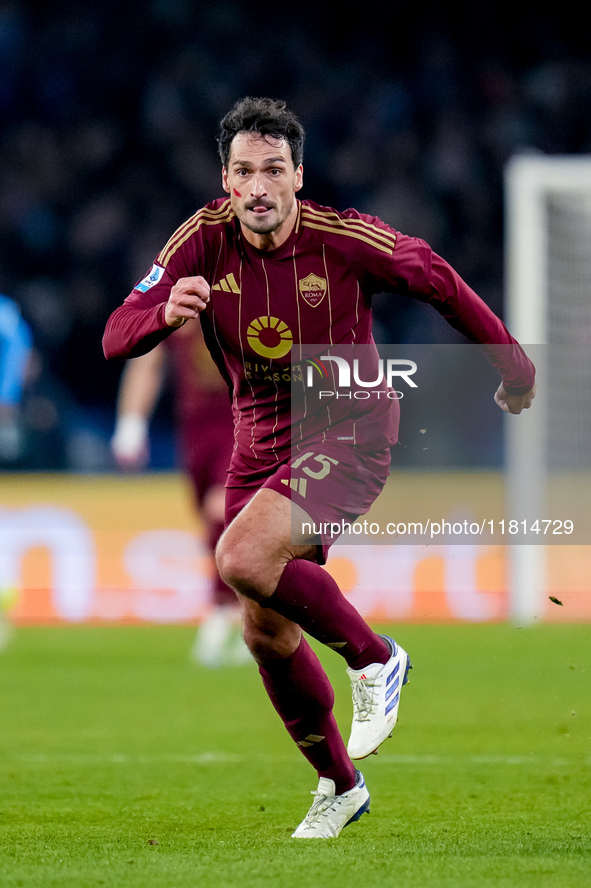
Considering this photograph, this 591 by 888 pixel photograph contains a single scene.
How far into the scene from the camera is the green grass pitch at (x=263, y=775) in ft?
10.3

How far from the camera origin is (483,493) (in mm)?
9656

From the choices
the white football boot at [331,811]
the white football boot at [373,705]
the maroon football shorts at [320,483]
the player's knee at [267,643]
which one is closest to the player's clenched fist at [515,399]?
the maroon football shorts at [320,483]

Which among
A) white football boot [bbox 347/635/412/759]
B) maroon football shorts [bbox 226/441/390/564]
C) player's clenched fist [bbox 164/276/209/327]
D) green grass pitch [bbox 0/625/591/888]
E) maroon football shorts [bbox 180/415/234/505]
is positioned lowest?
green grass pitch [bbox 0/625/591/888]

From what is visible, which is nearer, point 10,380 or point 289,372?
point 289,372

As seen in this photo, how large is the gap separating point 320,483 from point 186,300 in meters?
0.66

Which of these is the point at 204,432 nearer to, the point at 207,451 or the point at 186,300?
the point at 207,451

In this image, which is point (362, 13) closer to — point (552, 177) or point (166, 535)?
point (552, 177)

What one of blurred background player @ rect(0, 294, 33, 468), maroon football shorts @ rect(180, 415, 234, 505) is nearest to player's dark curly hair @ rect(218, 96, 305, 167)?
maroon football shorts @ rect(180, 415, 234, 505)

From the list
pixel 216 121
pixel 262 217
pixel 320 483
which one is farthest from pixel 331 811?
pixel 216 121

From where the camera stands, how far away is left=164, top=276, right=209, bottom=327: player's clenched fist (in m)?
3.19

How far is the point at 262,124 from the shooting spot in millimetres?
3494

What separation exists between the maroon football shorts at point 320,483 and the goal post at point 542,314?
16.3ft

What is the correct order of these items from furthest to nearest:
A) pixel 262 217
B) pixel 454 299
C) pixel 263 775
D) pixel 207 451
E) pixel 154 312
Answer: pixel 207 451
pixel 263 775
pixel 454 299
pixel 262 217
pixel 154 312

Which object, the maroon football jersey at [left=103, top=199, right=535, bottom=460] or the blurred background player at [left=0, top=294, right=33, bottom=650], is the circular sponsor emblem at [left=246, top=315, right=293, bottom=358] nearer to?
the maroon football jersey at [left=103, top=199, right=535, bottom=460]
